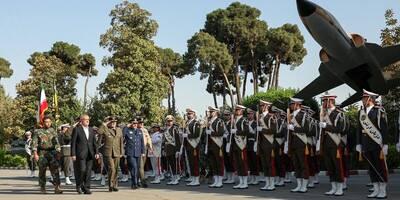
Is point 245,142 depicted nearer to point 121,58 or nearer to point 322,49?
point 322,49

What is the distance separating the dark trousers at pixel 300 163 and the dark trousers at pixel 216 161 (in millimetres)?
2162

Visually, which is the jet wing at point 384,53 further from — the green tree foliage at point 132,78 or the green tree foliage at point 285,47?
the green tree foliage at point 285,47

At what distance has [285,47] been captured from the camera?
5112 centimetres

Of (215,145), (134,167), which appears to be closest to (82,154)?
(134,167)

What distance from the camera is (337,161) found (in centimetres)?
1138

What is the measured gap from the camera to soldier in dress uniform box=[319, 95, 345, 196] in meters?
11.3

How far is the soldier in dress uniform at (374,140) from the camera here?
1055cm

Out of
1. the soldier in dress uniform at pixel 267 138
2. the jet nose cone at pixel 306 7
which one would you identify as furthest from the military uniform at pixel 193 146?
the jet nose cone at pixel 306 7

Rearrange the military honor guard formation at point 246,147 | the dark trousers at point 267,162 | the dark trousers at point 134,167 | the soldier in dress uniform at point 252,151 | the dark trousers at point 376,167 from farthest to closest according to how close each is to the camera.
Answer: the soldier in dress uniform at point 252,151
the dark trousers at point 134,167
the dark trousers at point 267,162
the military honor guard formation at point 246,147
the dark trousers at point 376,167

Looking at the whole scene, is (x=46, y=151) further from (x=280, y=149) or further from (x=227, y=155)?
(x=280, y=149)

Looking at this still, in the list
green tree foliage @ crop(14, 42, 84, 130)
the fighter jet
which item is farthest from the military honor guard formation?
green tree foliage @ crop(14, 42, 84, 130)

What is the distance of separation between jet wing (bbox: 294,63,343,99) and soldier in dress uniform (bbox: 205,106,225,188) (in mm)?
5253

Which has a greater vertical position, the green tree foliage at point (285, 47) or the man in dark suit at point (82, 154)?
the green tree foliage at point (285, 47)

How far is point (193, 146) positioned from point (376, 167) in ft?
17.4
